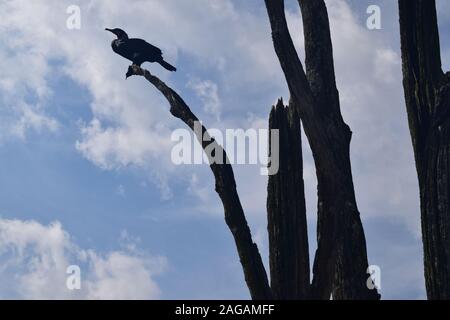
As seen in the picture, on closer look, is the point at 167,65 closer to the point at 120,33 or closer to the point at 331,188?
the point at 120,33

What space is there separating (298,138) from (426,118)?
2207mm

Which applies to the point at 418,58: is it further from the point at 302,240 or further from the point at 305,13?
the point at 302,240

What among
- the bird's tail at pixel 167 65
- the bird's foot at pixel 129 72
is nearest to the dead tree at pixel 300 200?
the bird's foot at pixel 129 72

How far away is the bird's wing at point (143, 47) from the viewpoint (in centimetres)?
1180

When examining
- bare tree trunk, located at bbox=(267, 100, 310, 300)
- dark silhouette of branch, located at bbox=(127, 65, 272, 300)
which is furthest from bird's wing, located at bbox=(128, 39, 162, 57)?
bare tree trunk, located at bbox=(267, 100, 310, 300)

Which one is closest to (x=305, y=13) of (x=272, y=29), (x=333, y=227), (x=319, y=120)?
(x=272, y=29)

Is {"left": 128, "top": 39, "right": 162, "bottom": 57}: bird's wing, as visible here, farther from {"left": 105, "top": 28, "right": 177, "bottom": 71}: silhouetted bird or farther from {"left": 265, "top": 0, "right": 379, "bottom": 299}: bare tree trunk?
{"left": 265, "top": 0, "right": 379, "bottom": 299}: bare tree trunk

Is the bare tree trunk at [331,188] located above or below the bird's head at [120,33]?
below

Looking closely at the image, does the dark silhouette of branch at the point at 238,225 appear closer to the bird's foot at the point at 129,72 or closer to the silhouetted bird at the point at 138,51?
the bird's foot at the point at 129,72

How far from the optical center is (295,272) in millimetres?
8891

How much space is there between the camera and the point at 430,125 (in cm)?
1035

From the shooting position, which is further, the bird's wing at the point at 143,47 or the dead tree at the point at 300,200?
the bird's wing at the point at 143,47

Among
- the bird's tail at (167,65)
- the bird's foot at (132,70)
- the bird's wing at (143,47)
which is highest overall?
the bird's wing at (143,47)

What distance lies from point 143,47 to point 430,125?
14.5 feet
